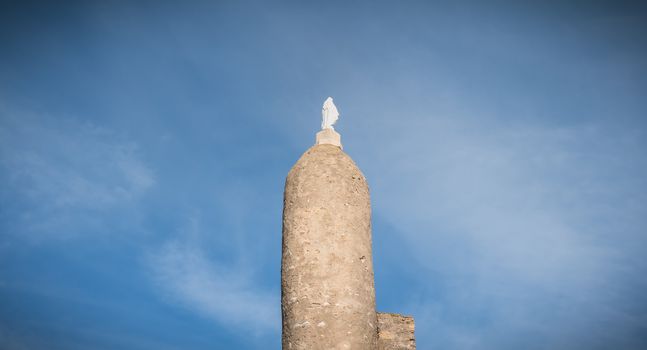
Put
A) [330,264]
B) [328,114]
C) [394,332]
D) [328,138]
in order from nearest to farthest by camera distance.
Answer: [330,264]
[394,332]
[328,138]
[328,114]

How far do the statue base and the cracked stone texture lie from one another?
1.64 feet

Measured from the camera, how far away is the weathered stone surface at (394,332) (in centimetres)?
784

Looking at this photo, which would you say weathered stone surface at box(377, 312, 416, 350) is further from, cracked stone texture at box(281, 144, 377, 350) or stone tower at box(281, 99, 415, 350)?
cracked stone texture at box(281, 144, 377, 350)

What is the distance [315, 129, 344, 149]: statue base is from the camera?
8453 millimetres

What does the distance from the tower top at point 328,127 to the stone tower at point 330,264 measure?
37 centimetres

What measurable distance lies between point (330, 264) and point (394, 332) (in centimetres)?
178

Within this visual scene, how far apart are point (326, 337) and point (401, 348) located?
1.82 meters

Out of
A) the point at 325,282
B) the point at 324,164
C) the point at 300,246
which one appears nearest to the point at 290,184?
the point at 324,164

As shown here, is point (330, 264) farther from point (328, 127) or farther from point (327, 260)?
point (328, 127)

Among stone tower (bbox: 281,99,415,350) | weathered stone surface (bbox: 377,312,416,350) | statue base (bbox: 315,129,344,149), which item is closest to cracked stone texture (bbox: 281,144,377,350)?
stone tower (bbox: 281,99,415,350)

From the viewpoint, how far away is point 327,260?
23.0 feet

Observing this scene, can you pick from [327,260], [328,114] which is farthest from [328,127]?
[327,260]

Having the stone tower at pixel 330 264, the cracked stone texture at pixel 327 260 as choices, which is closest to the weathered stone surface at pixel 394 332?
the stone tower at pixel 330 264

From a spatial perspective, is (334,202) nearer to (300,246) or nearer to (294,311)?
(300,246)
